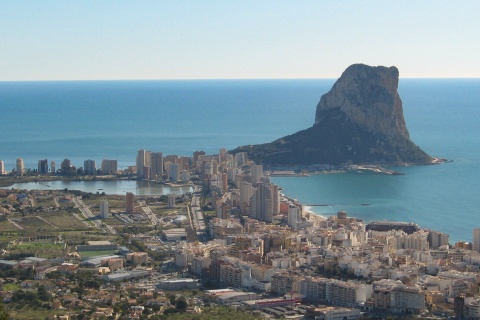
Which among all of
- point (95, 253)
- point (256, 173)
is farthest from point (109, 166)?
point (95, 253)

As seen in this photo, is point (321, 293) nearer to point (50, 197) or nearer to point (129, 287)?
point (129, 287)

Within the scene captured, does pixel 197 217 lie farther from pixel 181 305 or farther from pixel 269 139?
pixel 269 139

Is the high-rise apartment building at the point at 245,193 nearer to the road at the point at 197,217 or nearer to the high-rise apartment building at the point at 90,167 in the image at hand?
the road at the point at 197,217

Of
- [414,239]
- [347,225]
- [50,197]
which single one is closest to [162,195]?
[50,197]

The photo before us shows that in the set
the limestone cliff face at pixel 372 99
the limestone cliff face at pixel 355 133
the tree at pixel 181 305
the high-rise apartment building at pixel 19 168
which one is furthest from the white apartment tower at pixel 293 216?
the limestone cliff face at pixel 372 99

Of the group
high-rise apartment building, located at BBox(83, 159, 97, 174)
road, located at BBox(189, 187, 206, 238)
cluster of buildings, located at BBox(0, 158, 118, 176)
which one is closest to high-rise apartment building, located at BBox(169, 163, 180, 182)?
cluster of buildings, located at BBox(0, 158, 118, 176)

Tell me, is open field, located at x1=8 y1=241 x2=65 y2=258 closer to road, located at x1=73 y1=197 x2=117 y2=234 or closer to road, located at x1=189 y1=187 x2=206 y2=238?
road, located at x1=73 y1=197 x2=117 y2=234
